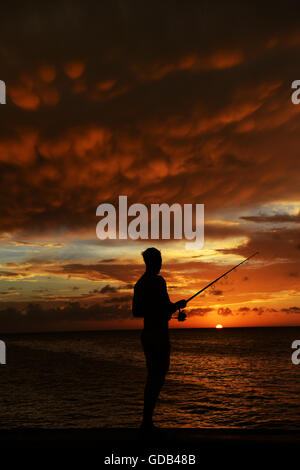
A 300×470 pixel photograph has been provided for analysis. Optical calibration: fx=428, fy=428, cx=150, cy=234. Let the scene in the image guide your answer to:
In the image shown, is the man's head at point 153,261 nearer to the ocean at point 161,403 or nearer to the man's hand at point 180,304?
the man's hand at point 180,304

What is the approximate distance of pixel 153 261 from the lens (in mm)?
4809

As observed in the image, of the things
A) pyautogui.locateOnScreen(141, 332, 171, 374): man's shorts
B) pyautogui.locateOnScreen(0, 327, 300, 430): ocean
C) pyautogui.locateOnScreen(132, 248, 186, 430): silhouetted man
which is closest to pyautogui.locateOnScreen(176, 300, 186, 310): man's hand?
pyautogui.locateOnScreen(132, 248, 186, 430): silhouetted man

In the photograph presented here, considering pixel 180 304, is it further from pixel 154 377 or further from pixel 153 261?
pixel 154 377

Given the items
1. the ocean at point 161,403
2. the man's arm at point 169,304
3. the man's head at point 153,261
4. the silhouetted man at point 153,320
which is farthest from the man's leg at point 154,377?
the ocean at point 161,403

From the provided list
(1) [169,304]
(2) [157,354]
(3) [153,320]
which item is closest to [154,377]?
(2) [157,354]

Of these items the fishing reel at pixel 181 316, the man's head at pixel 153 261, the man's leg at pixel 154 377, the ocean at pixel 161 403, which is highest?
the man's head at pixel 153 261

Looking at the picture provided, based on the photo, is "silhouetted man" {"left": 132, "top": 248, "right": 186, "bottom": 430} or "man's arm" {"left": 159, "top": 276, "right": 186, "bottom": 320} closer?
"silhouetted man" {"left": 132, "top": 248, "right": 186, "bottom": 430}

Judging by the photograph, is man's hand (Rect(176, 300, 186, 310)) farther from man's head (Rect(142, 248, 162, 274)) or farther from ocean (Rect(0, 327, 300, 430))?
ocean (Rect(0, 327, 300, 430))

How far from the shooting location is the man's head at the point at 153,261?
480 cm

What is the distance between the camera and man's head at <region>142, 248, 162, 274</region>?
4.80 metres

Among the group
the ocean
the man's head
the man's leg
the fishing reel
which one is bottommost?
the ocean

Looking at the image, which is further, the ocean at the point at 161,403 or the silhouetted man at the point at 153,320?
the ocean at the point at 161,403

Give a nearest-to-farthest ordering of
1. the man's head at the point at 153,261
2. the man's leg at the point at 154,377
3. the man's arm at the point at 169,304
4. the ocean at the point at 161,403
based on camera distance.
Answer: the man's leg at the point at 154,377 → the man's arm at the point at 169,304 → the man's head at the point at 153,261 → the ocean at the point at 161,403
